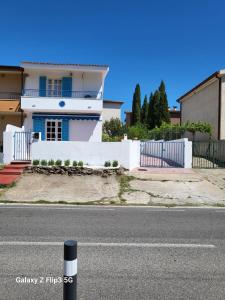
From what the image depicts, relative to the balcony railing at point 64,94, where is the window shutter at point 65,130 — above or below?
below

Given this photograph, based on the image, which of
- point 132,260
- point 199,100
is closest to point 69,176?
point 132,260

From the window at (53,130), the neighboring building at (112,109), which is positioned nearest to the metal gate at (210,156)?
the window at (53,130)

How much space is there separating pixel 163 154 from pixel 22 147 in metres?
9.81

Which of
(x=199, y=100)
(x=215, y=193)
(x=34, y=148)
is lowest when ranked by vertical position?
(x=215, y=193)

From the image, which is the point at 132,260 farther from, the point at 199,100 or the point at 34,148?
the point at 199,100

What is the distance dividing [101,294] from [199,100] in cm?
2898

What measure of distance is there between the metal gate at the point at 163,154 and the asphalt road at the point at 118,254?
10918 millimetres

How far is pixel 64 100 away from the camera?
24.5 metres

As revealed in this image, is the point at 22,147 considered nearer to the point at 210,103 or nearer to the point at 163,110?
the point at 210,103

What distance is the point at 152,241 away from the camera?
690cm

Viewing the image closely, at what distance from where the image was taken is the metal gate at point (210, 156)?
22.4 metres

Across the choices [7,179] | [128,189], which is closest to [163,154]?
[128,189]

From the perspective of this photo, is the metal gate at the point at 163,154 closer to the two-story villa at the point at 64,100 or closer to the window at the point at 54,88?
the two-story villa at the point at 64,100

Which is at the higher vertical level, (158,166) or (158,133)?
(158,133)
